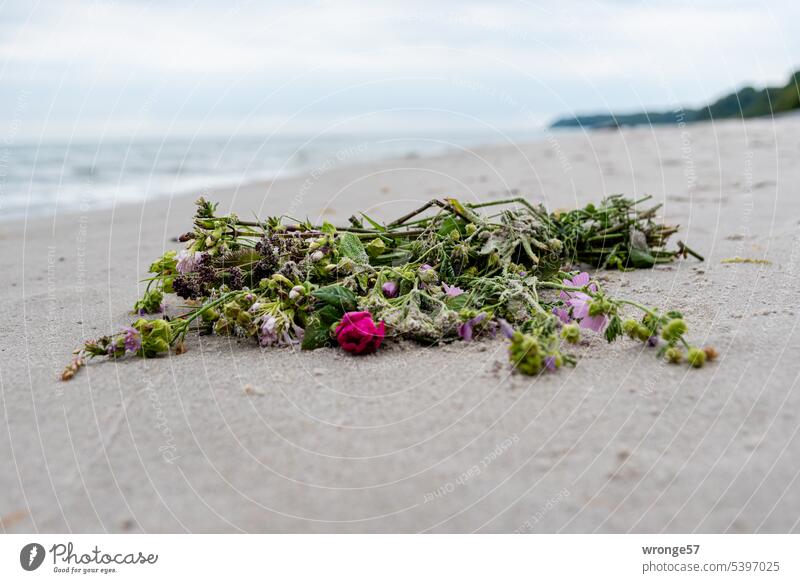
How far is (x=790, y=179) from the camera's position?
18.9 feet

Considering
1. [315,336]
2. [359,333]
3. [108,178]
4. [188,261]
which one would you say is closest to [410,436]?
[359,333]

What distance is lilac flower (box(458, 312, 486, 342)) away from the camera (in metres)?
2.17

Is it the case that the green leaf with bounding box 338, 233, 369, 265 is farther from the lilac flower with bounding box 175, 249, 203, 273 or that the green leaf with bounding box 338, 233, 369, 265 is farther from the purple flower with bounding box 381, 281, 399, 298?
the lilac flower with bounding box 175, 249, 203, 273

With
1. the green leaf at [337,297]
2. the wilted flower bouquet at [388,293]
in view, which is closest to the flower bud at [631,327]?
the wilted flower bouquet at [388,293]

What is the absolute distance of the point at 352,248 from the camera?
2492mm

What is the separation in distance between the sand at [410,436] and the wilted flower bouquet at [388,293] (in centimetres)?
7

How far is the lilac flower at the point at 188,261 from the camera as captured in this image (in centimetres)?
239

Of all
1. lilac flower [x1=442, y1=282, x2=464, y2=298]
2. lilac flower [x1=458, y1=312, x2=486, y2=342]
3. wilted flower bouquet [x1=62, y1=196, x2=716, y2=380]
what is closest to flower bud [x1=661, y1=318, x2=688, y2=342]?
wilted flower bouquet [x1=62, y1=196, x2=716, y2=380]

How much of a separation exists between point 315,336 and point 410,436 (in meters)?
0.66

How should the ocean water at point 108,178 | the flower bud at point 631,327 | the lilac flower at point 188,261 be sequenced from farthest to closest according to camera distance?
1. the ocean water at point 108,178
2. the lilac flower at point 188,261
3. the flower bud at point 631,327

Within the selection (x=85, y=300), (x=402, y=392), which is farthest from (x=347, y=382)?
(x=85, y=300)

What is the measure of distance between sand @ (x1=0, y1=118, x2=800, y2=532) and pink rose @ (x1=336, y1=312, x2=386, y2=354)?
0.04m

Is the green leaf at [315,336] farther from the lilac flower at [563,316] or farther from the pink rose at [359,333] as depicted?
the lilac flower at [563,316]

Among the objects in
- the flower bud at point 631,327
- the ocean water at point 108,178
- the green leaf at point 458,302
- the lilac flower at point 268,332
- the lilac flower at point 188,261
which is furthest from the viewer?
the ocean water at point 108,178
